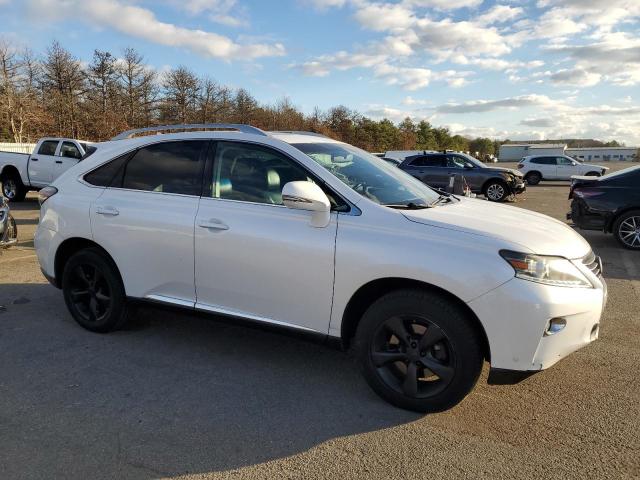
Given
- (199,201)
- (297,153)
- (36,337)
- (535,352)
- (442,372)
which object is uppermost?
(297,153)

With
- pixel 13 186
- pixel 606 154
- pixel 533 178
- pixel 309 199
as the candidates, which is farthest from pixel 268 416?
pixel 606 154

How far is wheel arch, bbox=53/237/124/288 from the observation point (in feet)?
14.8

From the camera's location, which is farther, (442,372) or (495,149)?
(495,149)

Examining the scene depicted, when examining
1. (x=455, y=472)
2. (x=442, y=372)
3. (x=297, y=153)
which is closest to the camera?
(x=455, y=472)

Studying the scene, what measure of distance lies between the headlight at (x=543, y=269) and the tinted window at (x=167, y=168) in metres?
2.33

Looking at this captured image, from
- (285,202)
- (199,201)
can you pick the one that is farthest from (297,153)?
(199,201)

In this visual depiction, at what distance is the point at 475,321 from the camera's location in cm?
299

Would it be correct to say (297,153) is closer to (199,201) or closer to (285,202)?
(285,202)

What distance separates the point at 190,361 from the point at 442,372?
199 cm

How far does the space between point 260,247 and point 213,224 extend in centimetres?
45

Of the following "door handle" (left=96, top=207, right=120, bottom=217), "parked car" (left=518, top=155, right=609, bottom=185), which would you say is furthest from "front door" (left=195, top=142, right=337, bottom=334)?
"parked car" (left=518, top=155, right=609, bottom=185)

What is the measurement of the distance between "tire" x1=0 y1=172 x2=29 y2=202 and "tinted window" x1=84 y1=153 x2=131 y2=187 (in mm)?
12746

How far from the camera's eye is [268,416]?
125 inches

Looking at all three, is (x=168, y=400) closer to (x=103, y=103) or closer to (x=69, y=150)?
(x=69, y=150)
